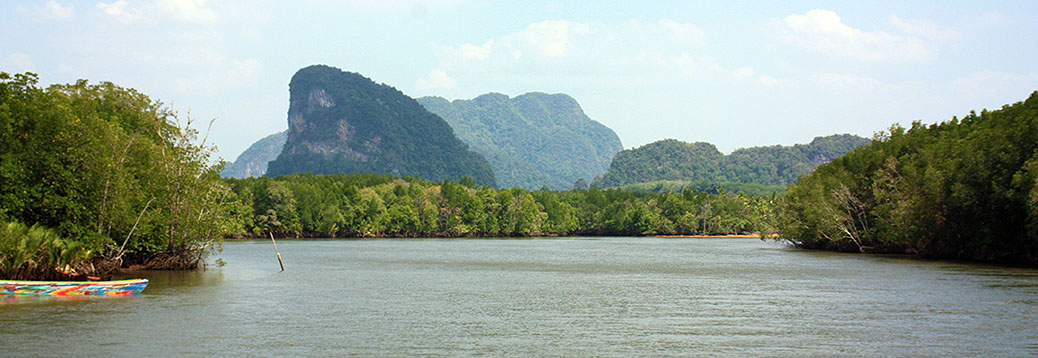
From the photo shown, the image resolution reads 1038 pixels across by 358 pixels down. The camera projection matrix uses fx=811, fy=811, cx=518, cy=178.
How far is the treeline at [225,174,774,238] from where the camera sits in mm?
122688

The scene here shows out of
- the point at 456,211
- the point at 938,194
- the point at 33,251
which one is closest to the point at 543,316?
the point at 33,251

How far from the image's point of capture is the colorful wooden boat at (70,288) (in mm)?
32250

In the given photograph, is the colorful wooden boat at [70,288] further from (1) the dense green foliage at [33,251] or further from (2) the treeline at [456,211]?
(2) the treeline at [456,211]

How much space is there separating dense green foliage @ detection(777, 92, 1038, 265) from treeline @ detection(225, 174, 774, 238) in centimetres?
5201

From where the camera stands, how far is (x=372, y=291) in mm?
40000

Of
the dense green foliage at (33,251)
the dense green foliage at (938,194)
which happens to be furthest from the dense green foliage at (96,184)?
the dense green foliage at (938,194)

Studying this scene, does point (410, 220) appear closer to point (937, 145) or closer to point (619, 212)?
point (619, 212)

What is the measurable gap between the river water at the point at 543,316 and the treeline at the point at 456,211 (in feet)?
236

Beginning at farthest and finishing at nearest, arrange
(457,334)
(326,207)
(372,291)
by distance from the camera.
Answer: (326,207)
(372,291)
(457,334)

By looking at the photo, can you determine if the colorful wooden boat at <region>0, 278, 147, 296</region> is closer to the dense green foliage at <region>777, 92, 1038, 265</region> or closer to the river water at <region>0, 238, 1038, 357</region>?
the river water at <region>0, 238, 1038, 357</region>

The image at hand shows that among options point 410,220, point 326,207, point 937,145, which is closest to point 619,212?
point 410,220

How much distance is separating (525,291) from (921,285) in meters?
20.6

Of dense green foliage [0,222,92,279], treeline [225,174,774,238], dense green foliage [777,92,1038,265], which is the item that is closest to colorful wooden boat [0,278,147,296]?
dense green foliage [0,222,92,279]

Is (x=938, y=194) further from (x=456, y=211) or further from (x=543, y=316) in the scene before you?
(x=456, y=211)
